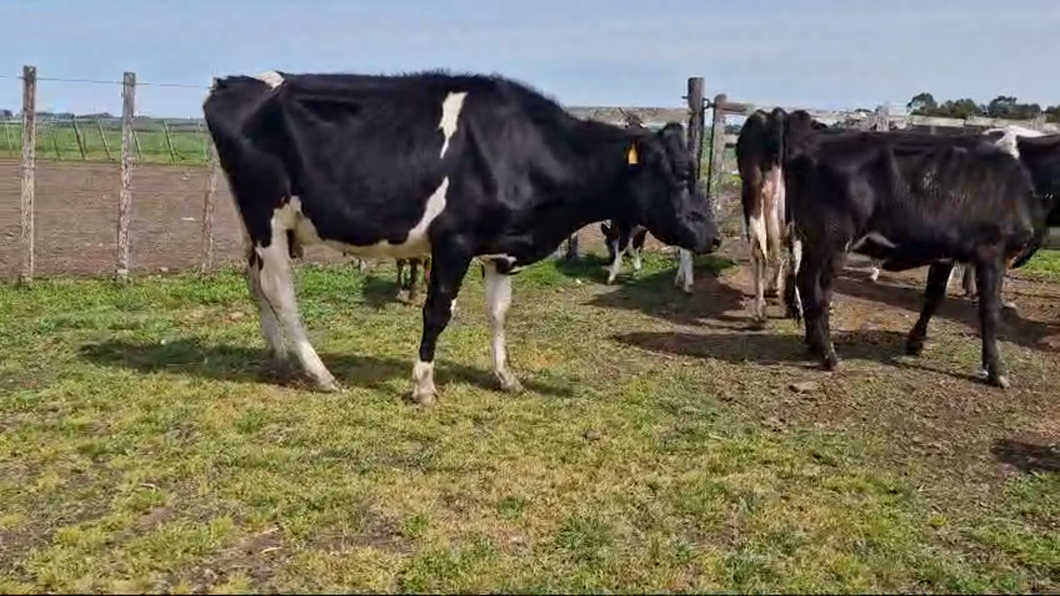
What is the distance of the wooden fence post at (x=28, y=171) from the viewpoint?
35.9 ft

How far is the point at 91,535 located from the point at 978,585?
391cm

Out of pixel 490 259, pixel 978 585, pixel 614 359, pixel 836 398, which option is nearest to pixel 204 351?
pixel 490 259

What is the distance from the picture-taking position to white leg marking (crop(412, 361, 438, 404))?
7.04m

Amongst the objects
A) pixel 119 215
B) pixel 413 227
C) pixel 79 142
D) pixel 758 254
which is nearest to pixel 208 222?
pixel 119 215

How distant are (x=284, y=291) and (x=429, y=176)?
1.34 meters

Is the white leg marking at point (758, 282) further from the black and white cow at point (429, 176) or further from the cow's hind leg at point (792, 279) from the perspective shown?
the black and white cow at point (429, 176)

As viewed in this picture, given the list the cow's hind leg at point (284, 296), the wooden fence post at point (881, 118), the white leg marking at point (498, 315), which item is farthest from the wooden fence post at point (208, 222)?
the wooden fence post at point (881, 118)

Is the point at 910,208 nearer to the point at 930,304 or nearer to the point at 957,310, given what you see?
the point at 930,304

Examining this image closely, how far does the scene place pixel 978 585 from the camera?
437cm

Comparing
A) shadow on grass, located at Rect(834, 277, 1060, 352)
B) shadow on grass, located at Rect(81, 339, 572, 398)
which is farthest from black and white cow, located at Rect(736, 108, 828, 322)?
shadow on grass, located at Rect(81, 339, 572, 398)

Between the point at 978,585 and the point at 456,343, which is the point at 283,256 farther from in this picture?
the point at 978,585

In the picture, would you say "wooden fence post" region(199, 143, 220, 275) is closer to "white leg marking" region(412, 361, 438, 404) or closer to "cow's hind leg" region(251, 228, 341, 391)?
"cow's hind leg" region(251, 228, 341, 391)

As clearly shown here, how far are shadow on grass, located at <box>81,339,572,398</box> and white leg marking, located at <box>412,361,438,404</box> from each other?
48 cm

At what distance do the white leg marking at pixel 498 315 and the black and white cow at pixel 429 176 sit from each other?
0.02 meters
